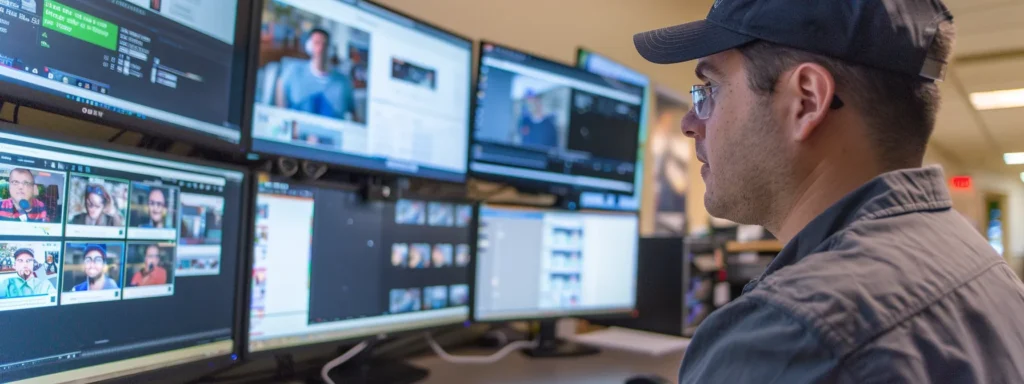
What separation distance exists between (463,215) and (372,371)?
385 millimetres

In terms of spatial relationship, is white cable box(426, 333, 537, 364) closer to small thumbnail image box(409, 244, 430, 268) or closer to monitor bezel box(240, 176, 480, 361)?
monitor bezel box(240, 176, 480, 361)

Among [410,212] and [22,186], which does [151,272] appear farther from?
[410,212]

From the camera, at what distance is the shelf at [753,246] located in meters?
2.21

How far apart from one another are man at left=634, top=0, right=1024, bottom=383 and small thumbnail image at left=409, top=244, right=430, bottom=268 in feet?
2.17

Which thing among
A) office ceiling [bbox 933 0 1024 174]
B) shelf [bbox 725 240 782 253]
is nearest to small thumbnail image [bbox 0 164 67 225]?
office ceiling [bbox 933 0 1024 174]

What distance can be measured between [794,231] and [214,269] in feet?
2.66

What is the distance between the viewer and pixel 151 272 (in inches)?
32.7

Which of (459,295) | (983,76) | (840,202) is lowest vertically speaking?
(459,295)

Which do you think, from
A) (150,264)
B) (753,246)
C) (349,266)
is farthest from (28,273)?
(753,246)

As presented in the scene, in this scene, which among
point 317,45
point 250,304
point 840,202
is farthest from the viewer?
point 317,45

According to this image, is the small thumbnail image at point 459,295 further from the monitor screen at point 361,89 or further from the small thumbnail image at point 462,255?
the monitor screen at point 361,89

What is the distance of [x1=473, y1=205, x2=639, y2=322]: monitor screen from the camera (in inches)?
57.8

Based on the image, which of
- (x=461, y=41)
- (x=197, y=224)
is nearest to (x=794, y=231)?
(x=197, y=224)

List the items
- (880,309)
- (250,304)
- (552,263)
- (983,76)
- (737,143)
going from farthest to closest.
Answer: (983,76)
(552,263)
(250,304)
(737,143)
(880,309)
